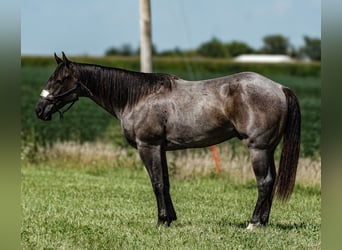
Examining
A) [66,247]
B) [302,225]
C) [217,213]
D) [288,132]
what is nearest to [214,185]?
[217,213]

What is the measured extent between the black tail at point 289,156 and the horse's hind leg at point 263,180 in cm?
9

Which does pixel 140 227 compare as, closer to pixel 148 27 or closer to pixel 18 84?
pixel 18 84

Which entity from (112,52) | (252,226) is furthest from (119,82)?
(112,52)

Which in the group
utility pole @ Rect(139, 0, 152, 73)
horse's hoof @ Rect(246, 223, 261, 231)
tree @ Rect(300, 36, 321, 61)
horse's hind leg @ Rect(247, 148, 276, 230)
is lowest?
horse's hoof @ Rect(246, 223, 261, 231)

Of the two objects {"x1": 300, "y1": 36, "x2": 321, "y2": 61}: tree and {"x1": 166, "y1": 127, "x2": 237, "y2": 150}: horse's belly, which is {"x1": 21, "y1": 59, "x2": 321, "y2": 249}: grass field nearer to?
{"x1": 166, "y1": 127, "x2": 237, "y2": 150}: horse's belly

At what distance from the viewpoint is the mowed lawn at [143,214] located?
6438mm

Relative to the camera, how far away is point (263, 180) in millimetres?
6762

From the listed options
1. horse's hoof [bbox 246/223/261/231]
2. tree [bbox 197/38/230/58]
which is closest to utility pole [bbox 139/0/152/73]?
horse's hoof [bbox 246/223/261/231]

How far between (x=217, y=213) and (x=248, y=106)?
194cm

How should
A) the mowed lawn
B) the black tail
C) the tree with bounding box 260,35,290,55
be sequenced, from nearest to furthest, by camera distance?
the mowed lawn < the black tail < the tree with bounding box 260,35,290,55

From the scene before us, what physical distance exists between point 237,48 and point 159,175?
8612cm

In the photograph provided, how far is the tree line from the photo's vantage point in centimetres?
7453

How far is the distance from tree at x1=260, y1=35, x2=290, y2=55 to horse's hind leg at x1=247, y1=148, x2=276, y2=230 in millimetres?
86968

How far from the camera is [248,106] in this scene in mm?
6602
